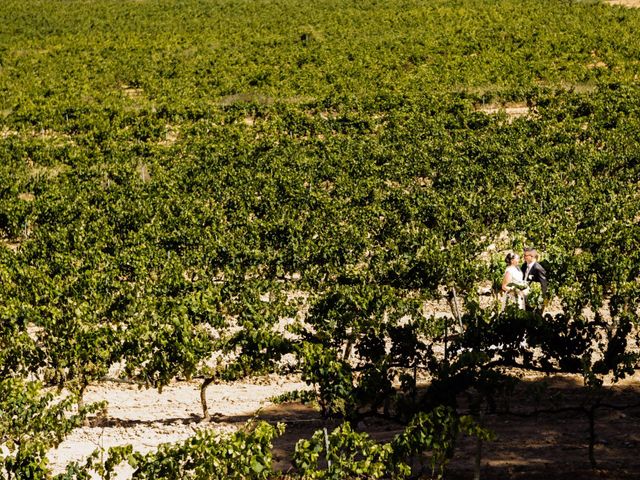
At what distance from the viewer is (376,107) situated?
3950 cm

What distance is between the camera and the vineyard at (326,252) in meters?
10.0

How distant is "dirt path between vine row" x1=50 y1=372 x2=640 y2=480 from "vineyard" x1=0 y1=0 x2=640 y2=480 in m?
0.06

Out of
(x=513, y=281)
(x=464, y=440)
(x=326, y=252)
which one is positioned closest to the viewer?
(x=464, y=440)

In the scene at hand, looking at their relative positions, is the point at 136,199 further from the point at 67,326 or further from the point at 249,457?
the point at 249,457

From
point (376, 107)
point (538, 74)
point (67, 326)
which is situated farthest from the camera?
point (538, 74)

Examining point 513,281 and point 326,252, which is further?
point 326,252

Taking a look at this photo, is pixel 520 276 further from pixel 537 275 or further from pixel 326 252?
pixel 326 252

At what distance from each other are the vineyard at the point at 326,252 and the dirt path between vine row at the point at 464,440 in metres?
0.06

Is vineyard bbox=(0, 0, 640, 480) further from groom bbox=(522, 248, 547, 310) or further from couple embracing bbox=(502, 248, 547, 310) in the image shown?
groom bbox=(522, 248, 547, 310)

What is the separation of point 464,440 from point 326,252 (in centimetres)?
703

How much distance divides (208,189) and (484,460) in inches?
686

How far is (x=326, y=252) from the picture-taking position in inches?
674

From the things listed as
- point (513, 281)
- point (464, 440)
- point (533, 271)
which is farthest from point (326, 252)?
point (464, 440)

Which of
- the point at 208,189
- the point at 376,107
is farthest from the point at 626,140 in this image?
the point at 208,189
